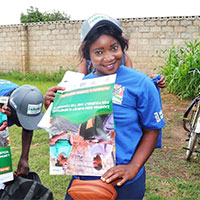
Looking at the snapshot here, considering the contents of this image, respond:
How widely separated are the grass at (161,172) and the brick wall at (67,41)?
373 cm

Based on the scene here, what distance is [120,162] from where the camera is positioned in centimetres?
123

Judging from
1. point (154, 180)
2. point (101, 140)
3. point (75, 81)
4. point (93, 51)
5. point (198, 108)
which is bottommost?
point (154, 180)

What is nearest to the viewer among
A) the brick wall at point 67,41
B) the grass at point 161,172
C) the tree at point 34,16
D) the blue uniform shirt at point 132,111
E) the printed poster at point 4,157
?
the blue uniform shirt at point 132,111

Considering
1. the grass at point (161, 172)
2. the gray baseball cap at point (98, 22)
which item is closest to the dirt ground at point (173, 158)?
the grass at point (161, 172)

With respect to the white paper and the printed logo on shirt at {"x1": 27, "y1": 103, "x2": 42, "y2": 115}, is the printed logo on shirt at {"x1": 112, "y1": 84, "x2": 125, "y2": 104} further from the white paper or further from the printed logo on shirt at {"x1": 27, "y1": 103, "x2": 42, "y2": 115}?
the printed logo on shirt at {"x1": 27, "y1": 103, "x2": 42, "y2": 115}

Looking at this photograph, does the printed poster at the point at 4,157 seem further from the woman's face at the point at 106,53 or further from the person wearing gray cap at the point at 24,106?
the woman's face at the point at 106,53

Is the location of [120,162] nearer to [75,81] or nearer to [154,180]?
[75,81]

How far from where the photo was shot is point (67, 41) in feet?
33.0

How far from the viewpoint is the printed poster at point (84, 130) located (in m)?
1.09

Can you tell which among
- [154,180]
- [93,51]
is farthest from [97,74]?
[154,180]

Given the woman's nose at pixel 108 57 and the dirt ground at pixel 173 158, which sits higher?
the woman's nose at pixel 108 57

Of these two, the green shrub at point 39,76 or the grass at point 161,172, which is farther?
the green shrub at point 39,76

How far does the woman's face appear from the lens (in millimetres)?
Result: 1275

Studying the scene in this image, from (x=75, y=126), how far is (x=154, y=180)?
2074 mm
